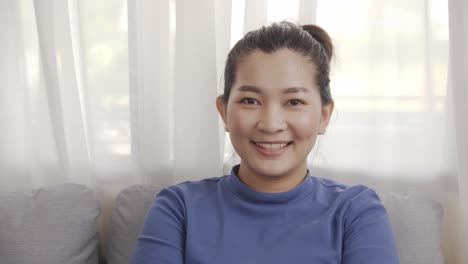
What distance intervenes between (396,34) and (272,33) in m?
0.50

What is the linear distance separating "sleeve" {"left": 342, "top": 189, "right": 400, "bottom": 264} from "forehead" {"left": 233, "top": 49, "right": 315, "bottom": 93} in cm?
31

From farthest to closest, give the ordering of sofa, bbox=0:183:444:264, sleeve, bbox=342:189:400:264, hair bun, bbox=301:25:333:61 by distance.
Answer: sofa, bbox=0:183:444:264
hair bun, bbox=301:25:333:61
sleeve, bbox=342:189:400:264

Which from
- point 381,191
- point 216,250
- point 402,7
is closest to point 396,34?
point 402,7

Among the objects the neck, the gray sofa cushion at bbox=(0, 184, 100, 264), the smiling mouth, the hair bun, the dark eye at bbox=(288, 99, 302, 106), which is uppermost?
the hair bun

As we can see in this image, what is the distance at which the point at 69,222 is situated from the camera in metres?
1.84

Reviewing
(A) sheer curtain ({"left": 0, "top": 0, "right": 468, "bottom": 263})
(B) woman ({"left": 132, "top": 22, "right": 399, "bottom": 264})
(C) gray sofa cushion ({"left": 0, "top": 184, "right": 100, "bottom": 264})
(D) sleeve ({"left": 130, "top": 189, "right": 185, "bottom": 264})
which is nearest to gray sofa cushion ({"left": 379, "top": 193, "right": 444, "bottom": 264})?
(A) sheer curtain ({"left": 0, "top": 0, "right": 468, "bottom": 263})

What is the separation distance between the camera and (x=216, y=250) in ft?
4.74

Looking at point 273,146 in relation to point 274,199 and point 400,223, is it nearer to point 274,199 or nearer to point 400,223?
point 274,199

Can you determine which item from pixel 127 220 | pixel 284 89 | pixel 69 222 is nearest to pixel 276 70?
pixel 284 89

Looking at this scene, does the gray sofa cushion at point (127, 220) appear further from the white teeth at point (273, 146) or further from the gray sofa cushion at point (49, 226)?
the white teeth at point (273, 146)

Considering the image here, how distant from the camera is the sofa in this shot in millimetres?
1805

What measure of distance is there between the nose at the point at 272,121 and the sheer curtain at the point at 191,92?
0.47m

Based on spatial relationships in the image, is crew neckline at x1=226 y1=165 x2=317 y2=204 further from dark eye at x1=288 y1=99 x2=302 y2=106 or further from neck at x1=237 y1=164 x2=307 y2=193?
dark eye at x1=288 y1=99 x2=302 y2=106

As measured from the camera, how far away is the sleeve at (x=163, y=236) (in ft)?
4.72
